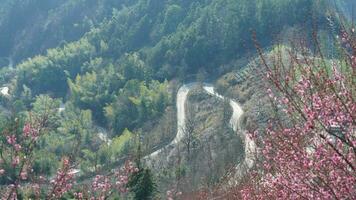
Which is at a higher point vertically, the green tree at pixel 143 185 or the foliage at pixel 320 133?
the foliage at pixel 320 133

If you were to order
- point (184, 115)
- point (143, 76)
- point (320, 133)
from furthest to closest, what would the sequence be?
point (143, 76)
point (184, 115)
point (320, 133)

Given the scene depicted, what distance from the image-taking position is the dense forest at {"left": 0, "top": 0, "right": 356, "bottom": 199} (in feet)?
195

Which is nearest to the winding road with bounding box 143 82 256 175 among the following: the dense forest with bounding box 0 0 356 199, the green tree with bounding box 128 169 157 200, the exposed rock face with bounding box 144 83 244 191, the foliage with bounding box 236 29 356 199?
the exposed rock face with bounding box 144 83 244 191

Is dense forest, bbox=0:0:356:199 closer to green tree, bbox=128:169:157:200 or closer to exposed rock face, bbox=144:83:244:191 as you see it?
exposed rock face, bbox=144:83:244:191

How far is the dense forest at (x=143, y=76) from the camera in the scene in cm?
5944

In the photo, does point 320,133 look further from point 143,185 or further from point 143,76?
point 143,76

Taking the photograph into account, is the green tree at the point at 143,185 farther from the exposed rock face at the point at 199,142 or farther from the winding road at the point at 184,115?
the winding road at the point at 184,115

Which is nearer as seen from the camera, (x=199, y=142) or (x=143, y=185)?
(x=143, y=185)

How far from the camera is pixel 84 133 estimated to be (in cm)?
7275

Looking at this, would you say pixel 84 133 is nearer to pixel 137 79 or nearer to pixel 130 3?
pixel 137 79

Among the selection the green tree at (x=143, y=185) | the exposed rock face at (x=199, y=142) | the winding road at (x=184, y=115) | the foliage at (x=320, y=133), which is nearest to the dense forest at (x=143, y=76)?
the exposed rock face at (x=199, y=142)

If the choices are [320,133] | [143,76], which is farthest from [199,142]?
[320,133]

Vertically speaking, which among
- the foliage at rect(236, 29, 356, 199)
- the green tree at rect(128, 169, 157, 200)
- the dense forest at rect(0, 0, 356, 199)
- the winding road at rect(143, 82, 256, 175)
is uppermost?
the foliage at rect(236, 29, 356, 199)

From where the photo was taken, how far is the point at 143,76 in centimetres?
9169
